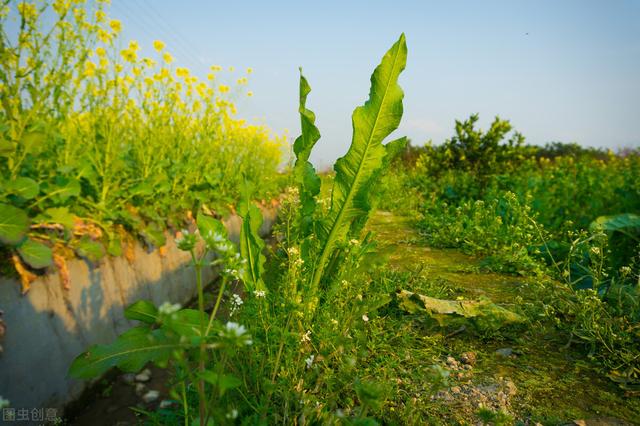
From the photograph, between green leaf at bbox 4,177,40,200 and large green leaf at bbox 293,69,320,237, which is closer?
large green leaf at bbox 293,69,320,237

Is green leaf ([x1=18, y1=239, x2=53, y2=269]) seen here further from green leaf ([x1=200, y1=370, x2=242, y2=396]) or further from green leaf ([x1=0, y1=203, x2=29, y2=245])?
green leaf ([x1=200, y1=370, x2=242, y2=396])

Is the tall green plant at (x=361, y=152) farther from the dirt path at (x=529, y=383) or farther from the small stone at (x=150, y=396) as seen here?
the small stone at (x=150, y=396)

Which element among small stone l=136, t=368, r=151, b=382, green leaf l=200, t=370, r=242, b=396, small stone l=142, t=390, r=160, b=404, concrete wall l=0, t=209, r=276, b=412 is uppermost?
green leaf l=200, t=370, r=242, b=396

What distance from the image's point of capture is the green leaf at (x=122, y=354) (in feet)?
4.13

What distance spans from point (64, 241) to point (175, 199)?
4.55 feet

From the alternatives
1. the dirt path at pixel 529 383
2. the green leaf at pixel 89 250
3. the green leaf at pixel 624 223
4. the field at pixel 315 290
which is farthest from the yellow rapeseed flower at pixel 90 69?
the green leaf at pixel 624 223

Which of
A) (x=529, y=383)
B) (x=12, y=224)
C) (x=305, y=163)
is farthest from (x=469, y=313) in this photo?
(x=12, y=224)

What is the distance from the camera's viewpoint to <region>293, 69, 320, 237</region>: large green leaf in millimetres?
1846

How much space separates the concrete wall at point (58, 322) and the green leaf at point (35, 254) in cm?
12

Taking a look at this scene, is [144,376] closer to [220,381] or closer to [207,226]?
[207,226]

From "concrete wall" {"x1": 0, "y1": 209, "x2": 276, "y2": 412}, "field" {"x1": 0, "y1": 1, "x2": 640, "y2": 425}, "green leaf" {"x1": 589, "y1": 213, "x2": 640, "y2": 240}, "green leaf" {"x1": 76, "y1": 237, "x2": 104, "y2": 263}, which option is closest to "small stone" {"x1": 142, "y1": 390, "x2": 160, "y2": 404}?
"field" {"x1": 0, "y1": 1, "x2": 640, "y2": 425}

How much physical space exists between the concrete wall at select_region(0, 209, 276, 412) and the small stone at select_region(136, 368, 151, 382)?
278 mm

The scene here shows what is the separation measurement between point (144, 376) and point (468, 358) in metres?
1.88

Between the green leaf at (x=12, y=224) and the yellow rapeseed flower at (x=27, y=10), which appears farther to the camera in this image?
the yellow rapeseed flower at (x=27, y=10)
